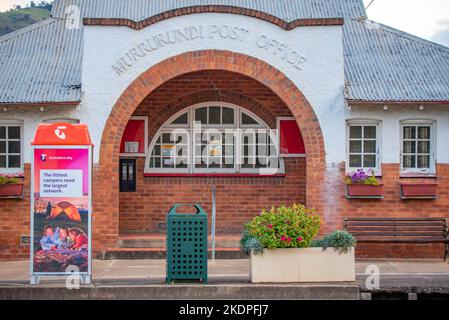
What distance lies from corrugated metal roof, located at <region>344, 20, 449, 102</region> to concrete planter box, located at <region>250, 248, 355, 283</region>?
179 inches

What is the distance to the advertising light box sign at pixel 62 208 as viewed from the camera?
1250cm

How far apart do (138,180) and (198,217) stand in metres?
5.80

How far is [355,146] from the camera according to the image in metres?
16.9

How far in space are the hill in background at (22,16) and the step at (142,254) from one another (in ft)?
168

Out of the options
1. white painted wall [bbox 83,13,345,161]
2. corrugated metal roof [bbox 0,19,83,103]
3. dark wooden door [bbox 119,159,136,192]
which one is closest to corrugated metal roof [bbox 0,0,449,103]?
corrugated metal roof [bbox 0,19,83,103]

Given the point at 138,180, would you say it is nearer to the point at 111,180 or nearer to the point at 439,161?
the point at 111,180

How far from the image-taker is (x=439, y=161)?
16.7 metres

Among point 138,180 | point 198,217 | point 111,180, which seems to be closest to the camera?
point 198,217

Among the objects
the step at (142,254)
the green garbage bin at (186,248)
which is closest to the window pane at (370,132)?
the step at (142,254)

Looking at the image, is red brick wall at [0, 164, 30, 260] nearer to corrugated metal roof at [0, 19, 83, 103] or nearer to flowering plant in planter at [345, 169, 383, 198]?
corrugated metal roof at [0, 19, 83, 103]

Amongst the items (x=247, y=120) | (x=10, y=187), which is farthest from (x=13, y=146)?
(x=247, y=120)

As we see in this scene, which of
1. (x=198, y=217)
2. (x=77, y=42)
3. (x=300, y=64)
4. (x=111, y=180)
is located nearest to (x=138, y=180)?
(x=111, y=180)

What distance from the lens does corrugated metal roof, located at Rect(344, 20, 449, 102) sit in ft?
53.9

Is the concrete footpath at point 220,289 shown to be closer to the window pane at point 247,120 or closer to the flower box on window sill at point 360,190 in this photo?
the flower box on window sill at point 360,190
